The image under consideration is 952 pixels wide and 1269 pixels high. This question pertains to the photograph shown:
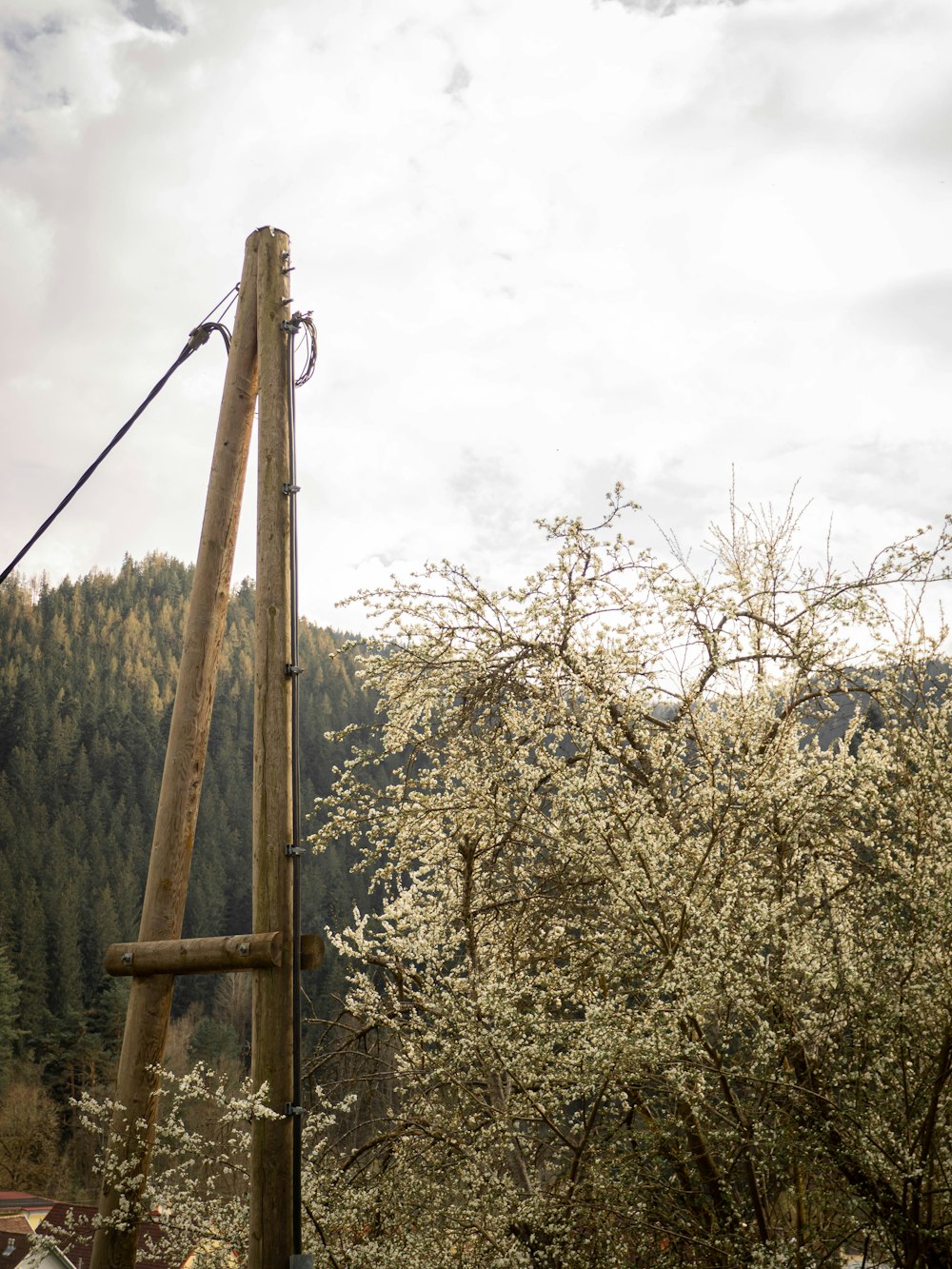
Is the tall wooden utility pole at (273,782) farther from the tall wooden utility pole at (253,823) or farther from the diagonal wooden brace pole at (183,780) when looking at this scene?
the diagonal wooden brace pole at (183,780)

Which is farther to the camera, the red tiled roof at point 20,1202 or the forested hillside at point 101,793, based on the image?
the forested hillside at point 101,793

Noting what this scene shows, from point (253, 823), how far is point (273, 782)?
0.56 feet

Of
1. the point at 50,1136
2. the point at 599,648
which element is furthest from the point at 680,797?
the point at 50,1136

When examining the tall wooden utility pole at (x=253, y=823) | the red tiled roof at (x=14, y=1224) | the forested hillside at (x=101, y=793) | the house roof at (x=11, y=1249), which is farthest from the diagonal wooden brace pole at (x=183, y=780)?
the forested hillside at (x=101, y=793)

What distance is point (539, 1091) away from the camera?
14.3 ft

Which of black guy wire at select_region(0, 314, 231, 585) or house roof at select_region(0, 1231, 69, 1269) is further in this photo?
house roof at select_region(0, 1231, 69, 1269)

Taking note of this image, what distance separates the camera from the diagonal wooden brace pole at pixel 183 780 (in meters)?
3.40

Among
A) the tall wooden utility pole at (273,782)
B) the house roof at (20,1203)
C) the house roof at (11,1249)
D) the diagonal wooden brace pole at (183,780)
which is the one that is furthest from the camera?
the house roof at (20,1203)

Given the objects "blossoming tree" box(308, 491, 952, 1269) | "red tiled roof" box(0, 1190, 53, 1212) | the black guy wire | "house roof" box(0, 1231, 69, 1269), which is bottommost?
"house roof" box(0, 1231, 69, 1269)

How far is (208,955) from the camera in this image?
3.37m

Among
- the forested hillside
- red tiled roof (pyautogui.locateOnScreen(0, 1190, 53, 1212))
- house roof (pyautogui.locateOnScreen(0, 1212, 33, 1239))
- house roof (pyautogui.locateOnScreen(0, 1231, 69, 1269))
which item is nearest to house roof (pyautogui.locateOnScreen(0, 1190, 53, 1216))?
red tiled roof (pyautogui.locateOnScreen(0, 1190, 53, 1212))

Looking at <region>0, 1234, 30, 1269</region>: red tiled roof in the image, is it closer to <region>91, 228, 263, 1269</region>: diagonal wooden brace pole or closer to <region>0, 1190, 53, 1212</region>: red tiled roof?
<region>0, 1190, 53, 1212</region>: red tiled roof

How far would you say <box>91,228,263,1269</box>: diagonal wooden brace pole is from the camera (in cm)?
340

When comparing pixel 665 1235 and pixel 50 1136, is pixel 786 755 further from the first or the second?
pixel 50 1136
